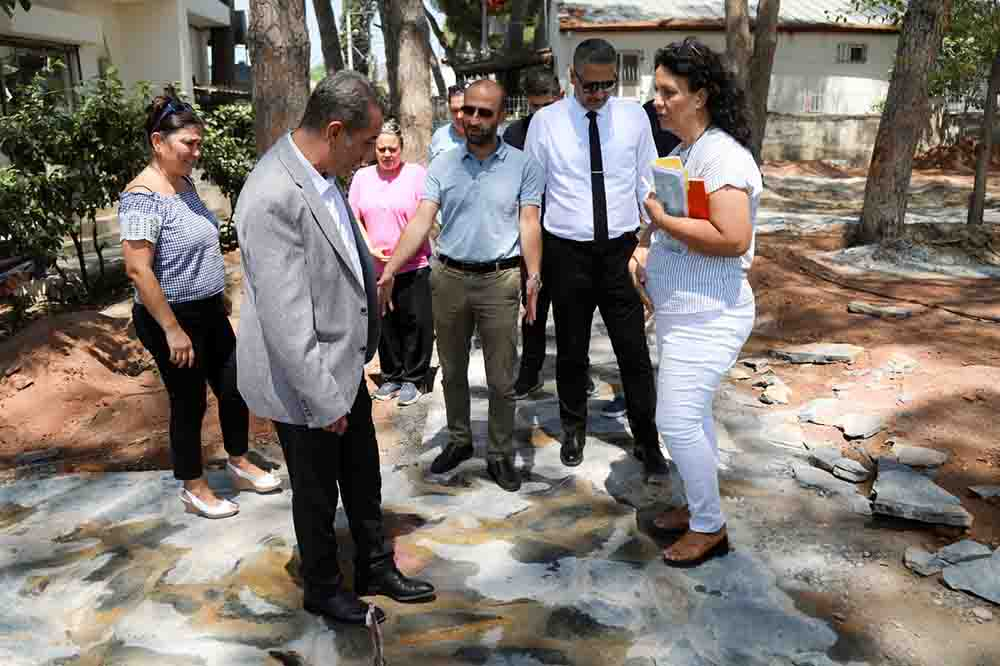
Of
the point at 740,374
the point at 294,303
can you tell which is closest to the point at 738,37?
the point at 740,374

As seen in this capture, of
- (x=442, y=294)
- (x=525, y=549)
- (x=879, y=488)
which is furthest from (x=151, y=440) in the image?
(x=879, y=488)

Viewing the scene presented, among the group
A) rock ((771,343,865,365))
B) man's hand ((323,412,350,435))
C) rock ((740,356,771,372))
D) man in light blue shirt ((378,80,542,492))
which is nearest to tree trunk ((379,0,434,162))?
rock ((740,356,771,372))

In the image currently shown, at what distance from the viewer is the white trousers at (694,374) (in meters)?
2.95

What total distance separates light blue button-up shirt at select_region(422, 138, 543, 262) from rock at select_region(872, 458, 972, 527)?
1.88 m

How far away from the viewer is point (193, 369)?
3.54 meters

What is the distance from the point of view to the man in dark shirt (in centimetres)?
482

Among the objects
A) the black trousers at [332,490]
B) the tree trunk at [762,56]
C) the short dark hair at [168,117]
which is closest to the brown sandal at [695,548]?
the black trousers at [332,490]

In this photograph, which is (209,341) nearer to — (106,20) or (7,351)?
(7,351)

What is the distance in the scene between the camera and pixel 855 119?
22812 millimetres

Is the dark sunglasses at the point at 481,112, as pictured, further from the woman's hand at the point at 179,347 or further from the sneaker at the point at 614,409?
the sneaker at the point at 614,409

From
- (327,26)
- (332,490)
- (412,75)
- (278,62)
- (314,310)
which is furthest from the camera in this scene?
(327,26)

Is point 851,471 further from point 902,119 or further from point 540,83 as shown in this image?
point 902,119

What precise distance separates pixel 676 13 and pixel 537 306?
888 inches

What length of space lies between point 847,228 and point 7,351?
920 centimetres
